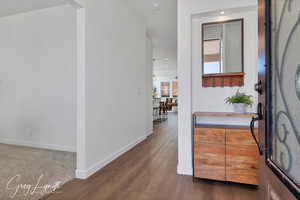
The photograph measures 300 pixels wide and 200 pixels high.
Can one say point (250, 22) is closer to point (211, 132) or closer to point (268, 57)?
point (211, 132)

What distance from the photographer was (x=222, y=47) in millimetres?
2266

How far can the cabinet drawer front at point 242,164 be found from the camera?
186 cm

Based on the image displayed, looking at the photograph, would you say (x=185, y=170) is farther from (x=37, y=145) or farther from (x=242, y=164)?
(x=37, y=145)

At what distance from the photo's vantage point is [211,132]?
2021 mm

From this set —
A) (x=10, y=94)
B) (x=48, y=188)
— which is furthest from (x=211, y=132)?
(x=10, y=94)

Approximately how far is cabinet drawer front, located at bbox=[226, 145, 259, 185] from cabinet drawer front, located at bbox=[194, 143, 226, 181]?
0.22 ft

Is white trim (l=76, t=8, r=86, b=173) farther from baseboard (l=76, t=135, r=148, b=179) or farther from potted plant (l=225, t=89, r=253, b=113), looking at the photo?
potted plant (l=225, t=89, r=253, b=113)

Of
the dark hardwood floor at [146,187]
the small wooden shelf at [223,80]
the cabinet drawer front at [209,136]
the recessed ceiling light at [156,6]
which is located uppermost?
the recessed ceiling light at [156,6]

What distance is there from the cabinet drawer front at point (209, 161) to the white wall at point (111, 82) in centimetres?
143

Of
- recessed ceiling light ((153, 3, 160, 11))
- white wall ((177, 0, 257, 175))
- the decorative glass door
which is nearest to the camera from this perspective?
the decorative glass door

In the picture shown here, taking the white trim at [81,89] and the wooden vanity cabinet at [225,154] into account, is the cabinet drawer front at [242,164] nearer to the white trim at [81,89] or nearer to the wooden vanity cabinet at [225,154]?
the wooden vanity cabinet at [225,154]

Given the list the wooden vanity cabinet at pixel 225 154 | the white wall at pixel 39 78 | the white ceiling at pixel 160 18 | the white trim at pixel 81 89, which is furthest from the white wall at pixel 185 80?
the white wall at pixel 39 78

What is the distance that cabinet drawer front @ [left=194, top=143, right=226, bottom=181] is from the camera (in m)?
1.97

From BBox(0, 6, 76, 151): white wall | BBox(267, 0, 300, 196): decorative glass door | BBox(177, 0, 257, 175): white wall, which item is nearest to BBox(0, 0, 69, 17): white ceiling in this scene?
BBox(0, 6, 76, 151): white wall
